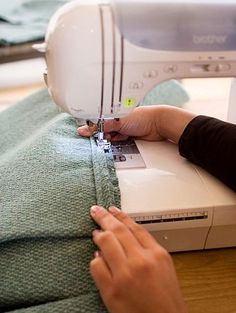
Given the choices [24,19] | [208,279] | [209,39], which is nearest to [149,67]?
[209,39]

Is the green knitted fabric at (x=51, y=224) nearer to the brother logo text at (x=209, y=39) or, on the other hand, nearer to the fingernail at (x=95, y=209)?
the fingernail at (x=95, y=209)

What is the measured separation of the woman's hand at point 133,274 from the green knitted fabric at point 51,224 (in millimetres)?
49

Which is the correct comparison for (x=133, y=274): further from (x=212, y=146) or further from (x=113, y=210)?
(x=212, y=146)

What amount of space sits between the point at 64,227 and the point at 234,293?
0.99 ft

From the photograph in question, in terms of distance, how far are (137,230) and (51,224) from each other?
131 millimetres

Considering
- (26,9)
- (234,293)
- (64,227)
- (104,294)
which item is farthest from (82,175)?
(26,9)

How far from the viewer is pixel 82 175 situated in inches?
26.5

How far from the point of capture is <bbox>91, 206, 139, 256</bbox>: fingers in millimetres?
549

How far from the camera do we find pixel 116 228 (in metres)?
0.58

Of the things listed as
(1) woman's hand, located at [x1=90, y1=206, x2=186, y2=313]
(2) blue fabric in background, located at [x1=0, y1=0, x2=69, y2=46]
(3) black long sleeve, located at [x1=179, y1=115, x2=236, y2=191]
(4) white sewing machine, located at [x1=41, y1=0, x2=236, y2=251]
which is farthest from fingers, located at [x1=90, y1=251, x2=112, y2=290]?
(2) blue fabric in background, located at [x1=0, y1=0, x2=69, y2=46]

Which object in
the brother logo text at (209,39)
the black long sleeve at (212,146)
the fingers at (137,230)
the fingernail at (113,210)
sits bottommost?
the fingers at (137,230)

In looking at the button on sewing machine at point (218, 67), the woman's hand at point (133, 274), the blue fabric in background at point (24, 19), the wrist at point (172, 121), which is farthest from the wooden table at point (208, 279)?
the blue fabric in background at point (24, 19)

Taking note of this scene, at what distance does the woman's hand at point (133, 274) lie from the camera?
1.66 ft

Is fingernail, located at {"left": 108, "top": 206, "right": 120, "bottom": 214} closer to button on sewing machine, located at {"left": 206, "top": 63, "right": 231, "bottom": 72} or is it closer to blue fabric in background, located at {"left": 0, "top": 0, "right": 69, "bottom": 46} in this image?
button on sewing machine, located at {"left": 206, "top": 63, "right": 231, "bottom": 72}
